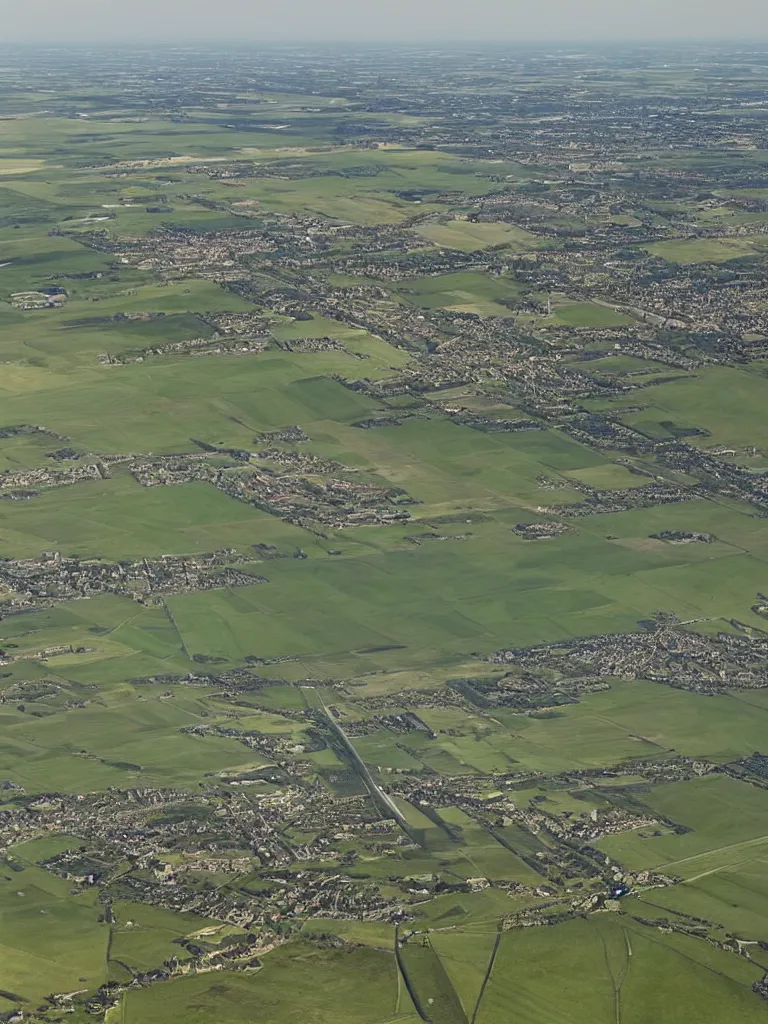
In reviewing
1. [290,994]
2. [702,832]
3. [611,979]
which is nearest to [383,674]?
[702,832]

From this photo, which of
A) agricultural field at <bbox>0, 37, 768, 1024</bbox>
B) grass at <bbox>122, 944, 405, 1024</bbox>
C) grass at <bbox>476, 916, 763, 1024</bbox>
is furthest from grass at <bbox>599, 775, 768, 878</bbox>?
grass at <bbox>122, 944, 405, 1024</bbox>

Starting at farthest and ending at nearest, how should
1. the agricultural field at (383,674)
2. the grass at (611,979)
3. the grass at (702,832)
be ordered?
1. the grass at (702,832)
2. the agricultural field at (383,674)
3. the grass at (611,979)

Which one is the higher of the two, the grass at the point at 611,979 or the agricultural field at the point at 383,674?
the agricultural field at the point at 383,674

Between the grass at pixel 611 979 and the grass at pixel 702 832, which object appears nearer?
the grass at pixel 611 979

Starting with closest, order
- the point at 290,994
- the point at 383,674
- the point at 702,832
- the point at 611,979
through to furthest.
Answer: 1. the point at 290,994
2. the point at 611,979
3. the point at 702,832
4. the point at 383,674

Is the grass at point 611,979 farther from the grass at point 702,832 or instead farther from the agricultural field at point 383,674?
the grass at point 702,832

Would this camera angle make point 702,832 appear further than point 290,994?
Yes

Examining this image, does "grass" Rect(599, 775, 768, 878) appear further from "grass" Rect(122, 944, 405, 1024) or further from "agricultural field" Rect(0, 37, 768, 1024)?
"grass" Rect(122, 944, 405, 1024)

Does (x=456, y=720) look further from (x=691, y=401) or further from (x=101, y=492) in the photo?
(x=691, y=401)

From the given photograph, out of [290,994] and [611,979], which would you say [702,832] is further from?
[290,994]

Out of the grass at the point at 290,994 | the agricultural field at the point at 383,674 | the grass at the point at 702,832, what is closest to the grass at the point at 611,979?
the agricultural field at the point at 383,674
